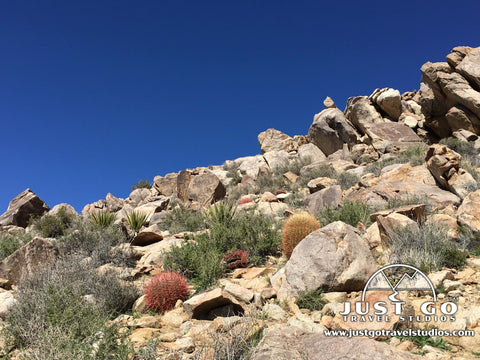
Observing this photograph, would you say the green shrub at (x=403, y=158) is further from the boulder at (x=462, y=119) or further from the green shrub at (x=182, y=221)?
the green shrub at (x=182, y=221)

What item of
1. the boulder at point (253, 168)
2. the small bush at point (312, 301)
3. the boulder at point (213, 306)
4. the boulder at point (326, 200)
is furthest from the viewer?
the boulder at point (253, 168)

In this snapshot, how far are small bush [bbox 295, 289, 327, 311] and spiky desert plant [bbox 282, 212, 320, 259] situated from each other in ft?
6.56

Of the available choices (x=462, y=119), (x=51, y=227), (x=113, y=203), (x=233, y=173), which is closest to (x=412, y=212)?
(x=51, y=227)

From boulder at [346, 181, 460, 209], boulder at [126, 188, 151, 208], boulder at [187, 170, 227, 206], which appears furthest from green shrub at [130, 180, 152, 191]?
boulder at [346, 181, 460, 209]

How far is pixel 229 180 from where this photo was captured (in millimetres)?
26578

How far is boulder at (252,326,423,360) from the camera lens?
2781mm

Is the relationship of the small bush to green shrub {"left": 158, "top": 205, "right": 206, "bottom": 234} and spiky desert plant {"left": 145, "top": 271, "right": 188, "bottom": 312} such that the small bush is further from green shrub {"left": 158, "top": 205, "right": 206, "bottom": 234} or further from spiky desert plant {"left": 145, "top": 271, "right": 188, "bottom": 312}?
green shrub {"left": 158, "top": 205, "right": 206, "bottom": 234}

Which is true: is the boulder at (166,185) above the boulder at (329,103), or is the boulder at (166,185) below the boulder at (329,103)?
below

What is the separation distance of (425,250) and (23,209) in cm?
2076

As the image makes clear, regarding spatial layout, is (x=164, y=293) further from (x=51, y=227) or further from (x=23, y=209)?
(x=23, y=209)

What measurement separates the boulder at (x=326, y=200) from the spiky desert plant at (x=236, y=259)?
4750 millimetres

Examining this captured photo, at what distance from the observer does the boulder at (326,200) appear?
1194 cm

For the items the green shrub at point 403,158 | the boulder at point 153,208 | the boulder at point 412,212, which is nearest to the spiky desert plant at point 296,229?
the boulder at point 412,212

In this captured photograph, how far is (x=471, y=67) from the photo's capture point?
17.9 meters
